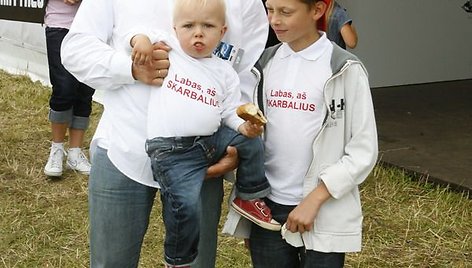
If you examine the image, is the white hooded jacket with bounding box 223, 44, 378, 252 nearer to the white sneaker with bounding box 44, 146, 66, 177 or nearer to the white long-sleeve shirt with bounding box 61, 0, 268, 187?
the white long-sleeve shirt with bounding box 61, 0, 268, 187

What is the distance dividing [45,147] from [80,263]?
1964 mm

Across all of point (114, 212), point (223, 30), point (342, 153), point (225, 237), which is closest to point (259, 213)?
point (342, 153)

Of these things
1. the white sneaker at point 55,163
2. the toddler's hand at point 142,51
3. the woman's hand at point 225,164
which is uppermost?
the toddler's hand at point 142,51

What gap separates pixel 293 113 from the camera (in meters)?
1.87

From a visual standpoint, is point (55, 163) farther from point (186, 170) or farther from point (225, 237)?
point (186, 170)

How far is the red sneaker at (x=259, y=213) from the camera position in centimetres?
190

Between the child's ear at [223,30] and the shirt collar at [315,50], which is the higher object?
the child's ear at [223,30]

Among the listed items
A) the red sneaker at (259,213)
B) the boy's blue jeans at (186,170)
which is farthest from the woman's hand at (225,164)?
the red sneaker at (259,213)

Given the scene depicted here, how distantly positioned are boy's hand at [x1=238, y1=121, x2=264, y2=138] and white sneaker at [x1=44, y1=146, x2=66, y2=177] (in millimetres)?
2692

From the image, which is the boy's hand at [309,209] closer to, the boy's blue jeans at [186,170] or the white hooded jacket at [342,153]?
the white hooded jacket at [342,153]

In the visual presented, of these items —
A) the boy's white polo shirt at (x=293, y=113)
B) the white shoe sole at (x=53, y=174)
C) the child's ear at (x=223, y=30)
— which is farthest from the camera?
the white shoe sole at (x=53, y=174)

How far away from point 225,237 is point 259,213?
1544 millimetres

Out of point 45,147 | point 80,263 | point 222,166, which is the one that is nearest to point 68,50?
point 222,166

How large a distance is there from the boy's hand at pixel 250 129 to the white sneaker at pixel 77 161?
273cm
